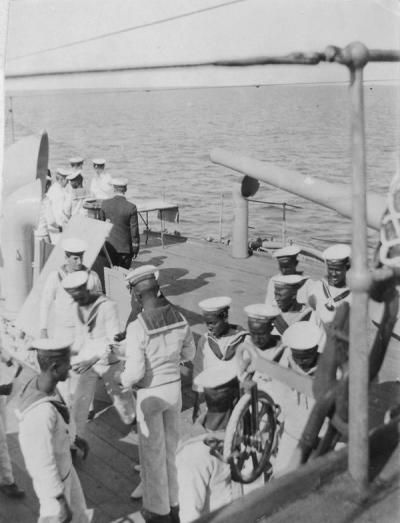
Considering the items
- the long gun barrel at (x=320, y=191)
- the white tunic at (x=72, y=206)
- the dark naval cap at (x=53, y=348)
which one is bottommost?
the dark naval cap at (x=53, y=348)

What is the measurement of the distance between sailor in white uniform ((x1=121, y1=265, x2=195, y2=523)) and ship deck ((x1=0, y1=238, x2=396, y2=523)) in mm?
185

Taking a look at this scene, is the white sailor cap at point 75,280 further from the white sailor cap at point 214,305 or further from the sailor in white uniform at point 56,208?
the sailor in white uniform at point 56,208

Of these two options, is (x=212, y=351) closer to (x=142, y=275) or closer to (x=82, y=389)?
(x=142, y=275)

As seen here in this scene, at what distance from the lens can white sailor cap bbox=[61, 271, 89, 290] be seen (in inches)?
173

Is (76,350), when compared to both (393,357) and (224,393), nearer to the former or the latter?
(224,393)

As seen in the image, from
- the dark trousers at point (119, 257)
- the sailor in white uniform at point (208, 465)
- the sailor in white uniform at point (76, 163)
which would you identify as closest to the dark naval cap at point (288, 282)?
the sailor in white uniform at point (208, 465)

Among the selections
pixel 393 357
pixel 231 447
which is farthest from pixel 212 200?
pixel 231 447

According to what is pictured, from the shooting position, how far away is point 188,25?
4309 millimetres

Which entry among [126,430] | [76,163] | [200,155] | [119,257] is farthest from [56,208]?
[200,155]

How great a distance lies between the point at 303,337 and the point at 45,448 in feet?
4.77

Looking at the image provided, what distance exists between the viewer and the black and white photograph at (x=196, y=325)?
5.50 ft

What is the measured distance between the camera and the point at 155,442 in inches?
147

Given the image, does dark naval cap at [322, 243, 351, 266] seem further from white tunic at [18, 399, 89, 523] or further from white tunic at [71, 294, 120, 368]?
white tunic at [18, 399, 89, 523]

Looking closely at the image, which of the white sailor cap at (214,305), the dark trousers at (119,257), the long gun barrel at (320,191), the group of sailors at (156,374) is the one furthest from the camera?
the dark trousers at (119,257)
